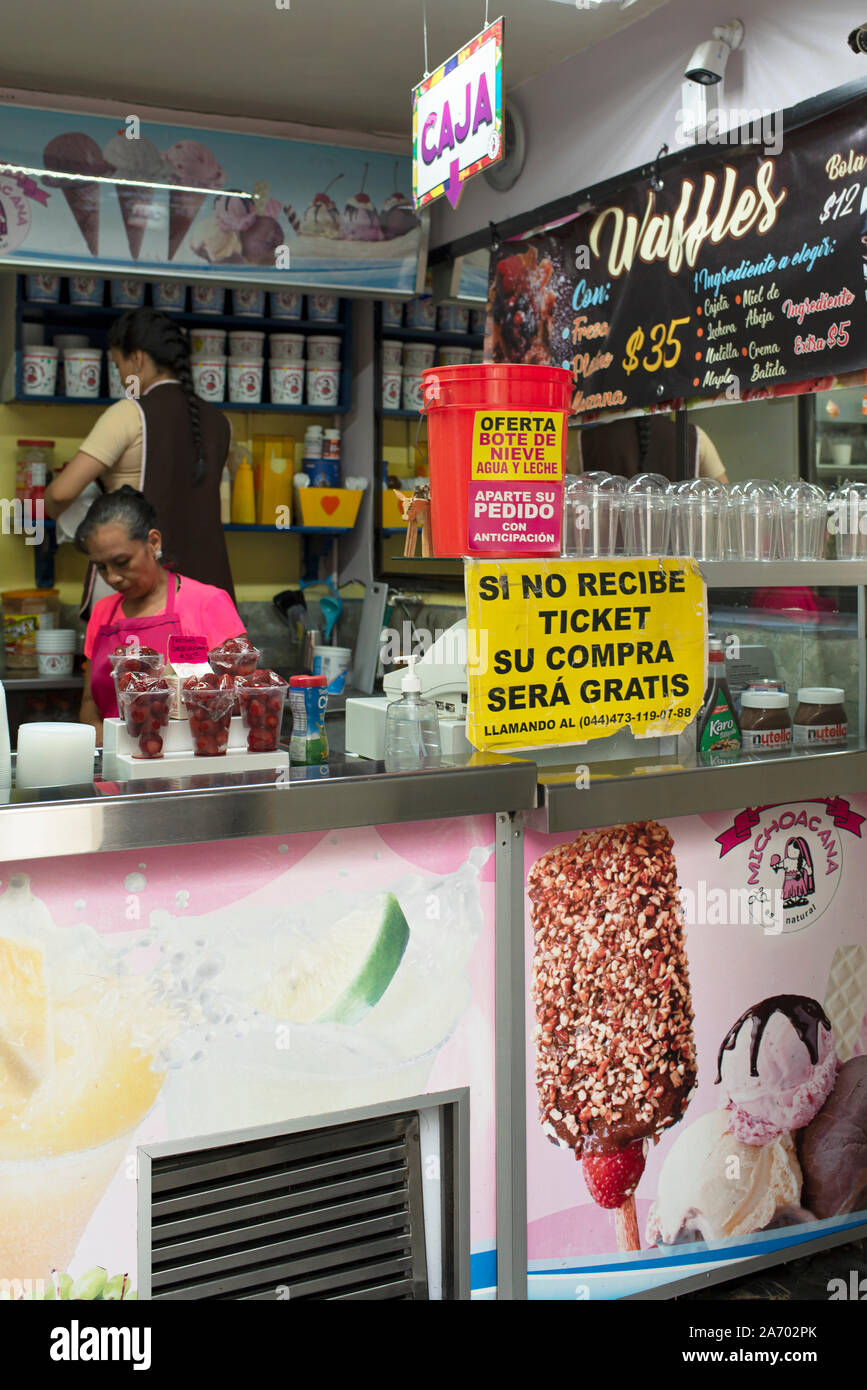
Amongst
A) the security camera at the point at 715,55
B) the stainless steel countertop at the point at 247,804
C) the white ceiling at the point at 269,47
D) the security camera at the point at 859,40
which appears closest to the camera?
the stainless steel countertop at the point at 247,804

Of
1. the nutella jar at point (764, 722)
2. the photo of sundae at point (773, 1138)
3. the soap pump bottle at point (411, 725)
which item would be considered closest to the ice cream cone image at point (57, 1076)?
the soap pump bottle at point (411, 725)

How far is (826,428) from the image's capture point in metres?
3.51

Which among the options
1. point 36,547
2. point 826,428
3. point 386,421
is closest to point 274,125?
point 386,421

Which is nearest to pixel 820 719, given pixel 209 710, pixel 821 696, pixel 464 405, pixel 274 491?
pixel 821 696

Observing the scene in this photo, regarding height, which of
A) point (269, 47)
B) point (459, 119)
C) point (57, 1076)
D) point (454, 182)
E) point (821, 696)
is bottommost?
point (57, 1076)

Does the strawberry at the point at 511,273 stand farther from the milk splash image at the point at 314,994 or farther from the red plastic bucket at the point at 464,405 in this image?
the milk splash image at the point at 314,994

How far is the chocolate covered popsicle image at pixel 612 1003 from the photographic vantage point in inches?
89.8

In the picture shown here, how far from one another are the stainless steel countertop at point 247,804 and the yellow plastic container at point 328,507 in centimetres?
360

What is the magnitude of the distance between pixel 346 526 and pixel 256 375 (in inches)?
31.2

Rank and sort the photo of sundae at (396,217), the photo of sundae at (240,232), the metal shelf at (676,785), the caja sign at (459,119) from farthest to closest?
the photo of sundae at (396,217)
the photo of sundae at (240,232)
the caja sign at (459,119)
the metal shelf at (676,785)

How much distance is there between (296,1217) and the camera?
208cm

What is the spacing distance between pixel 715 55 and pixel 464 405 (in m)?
2.11

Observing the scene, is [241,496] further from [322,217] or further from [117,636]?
[117,636]

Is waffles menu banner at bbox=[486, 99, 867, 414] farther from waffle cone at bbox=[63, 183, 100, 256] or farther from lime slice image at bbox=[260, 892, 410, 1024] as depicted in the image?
lime slice image at bbox=[260, 892, 410, 1024]
